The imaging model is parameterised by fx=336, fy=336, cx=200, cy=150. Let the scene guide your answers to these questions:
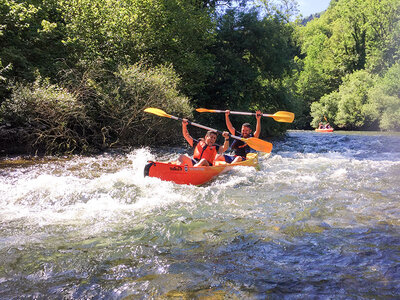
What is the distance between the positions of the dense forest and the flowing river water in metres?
3.84

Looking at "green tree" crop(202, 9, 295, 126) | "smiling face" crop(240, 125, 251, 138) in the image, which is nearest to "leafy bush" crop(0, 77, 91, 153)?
"smiling face" crop(240, 125, 251, 138)

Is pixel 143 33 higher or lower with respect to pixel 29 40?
higher

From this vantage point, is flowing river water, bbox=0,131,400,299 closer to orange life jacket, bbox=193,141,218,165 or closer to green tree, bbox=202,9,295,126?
orange life jacket, bbox=193,141,218,165

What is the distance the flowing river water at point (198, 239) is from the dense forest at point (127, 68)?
3.84 metres

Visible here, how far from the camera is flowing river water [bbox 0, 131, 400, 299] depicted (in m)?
2.74

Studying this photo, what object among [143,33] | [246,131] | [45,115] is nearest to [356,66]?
[143,33]

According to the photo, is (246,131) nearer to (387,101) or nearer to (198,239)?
(198,239)

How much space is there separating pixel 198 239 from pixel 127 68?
35.5ft

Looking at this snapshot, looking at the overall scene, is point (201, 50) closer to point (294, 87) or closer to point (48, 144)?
point (48, 144)

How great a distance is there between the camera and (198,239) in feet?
12.4

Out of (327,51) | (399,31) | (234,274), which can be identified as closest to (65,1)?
(234,274)

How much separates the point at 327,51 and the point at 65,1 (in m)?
42.1

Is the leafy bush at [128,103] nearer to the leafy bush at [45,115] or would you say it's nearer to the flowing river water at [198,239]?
the leafy bush at [45,115]

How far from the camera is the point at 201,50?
17328mm
